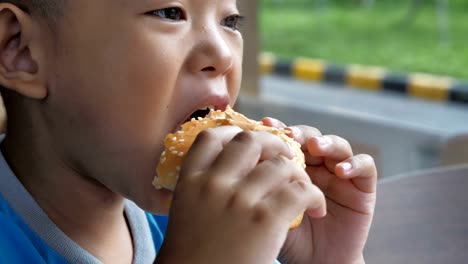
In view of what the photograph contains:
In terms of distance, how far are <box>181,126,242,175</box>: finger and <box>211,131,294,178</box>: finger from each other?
0.01 meters

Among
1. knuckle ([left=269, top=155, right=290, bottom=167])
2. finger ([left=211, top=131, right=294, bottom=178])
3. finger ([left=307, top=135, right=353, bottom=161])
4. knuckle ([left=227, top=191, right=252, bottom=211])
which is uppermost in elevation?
finger ([left=211, top=131, right=294, bottom=178])

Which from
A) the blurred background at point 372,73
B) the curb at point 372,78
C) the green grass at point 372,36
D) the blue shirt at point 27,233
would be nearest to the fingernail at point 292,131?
the blue shirt at point 27,233

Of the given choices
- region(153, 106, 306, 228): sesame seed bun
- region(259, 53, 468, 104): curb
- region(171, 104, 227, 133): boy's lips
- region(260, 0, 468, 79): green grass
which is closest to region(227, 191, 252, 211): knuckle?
region(153, 106, 306, 228): sesame seed bun

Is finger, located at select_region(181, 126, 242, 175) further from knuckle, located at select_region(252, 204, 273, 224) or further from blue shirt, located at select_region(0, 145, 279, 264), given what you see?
blue shirt, located at select_region(0, 145, 279, 264)

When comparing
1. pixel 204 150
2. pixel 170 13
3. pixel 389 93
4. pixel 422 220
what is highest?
pixel 170 13

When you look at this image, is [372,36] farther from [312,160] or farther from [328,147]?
[328,147]

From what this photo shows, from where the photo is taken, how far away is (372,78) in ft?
22.1

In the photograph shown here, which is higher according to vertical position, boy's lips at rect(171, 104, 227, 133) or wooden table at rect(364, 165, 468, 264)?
boy's lips at rect(171, 104, 227, 133)

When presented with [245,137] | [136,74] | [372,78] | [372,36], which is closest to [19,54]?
[136,74]

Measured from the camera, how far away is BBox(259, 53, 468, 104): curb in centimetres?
619

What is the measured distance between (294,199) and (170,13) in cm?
37

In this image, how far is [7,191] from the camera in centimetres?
134

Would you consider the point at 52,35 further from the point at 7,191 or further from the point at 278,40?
the point at 278,40

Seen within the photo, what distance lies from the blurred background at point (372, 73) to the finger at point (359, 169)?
8.01ft
